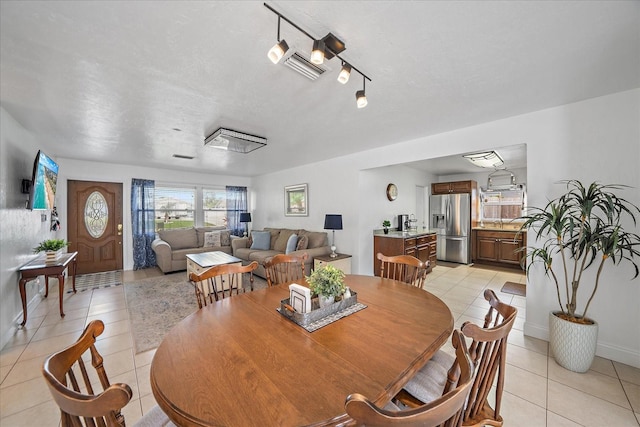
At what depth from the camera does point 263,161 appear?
521cm

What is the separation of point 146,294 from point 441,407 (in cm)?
463

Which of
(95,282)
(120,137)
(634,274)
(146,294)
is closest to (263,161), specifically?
(120,137)

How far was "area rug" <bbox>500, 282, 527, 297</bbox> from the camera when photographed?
398 cm

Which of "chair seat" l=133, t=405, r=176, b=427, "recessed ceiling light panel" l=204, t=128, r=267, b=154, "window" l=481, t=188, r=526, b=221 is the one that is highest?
"recessed ceiling light panel" l=204, t=128, r=267, b=154

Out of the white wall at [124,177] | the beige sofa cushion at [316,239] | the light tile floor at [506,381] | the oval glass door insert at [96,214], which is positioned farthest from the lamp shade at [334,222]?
the oval glass door insert at [96,214]

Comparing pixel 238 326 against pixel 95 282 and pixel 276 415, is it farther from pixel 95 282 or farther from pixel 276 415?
pixel 95 282

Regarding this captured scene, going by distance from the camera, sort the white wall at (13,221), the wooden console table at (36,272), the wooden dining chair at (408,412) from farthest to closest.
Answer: the wooden console table at (36,272)
the white wall at (13,221)
the wooden dining chair at (408,412)

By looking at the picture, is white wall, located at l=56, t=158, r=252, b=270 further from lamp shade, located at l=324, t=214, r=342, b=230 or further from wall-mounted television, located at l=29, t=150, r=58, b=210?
lamp shade, located at l=324, t=214, r=342, b=230

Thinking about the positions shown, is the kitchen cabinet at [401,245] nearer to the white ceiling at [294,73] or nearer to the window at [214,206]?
the white ceiling at [294,73]

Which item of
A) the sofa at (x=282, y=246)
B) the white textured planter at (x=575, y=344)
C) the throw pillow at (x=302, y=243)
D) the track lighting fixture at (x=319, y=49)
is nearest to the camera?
the track lighting fixture at (x=319, y=49)

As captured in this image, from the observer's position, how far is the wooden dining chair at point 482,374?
0.96 metres

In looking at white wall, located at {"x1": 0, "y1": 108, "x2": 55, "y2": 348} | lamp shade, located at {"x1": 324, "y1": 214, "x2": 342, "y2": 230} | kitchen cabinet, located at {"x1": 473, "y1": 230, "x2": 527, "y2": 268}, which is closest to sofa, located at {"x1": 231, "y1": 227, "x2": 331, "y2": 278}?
lamp shade, located at {"x1": 324, "y1": 214, "x2": 342, "y2": 230}

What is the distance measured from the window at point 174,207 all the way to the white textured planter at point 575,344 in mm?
7118

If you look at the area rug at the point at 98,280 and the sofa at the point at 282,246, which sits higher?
the sofa at the point at 282,246
